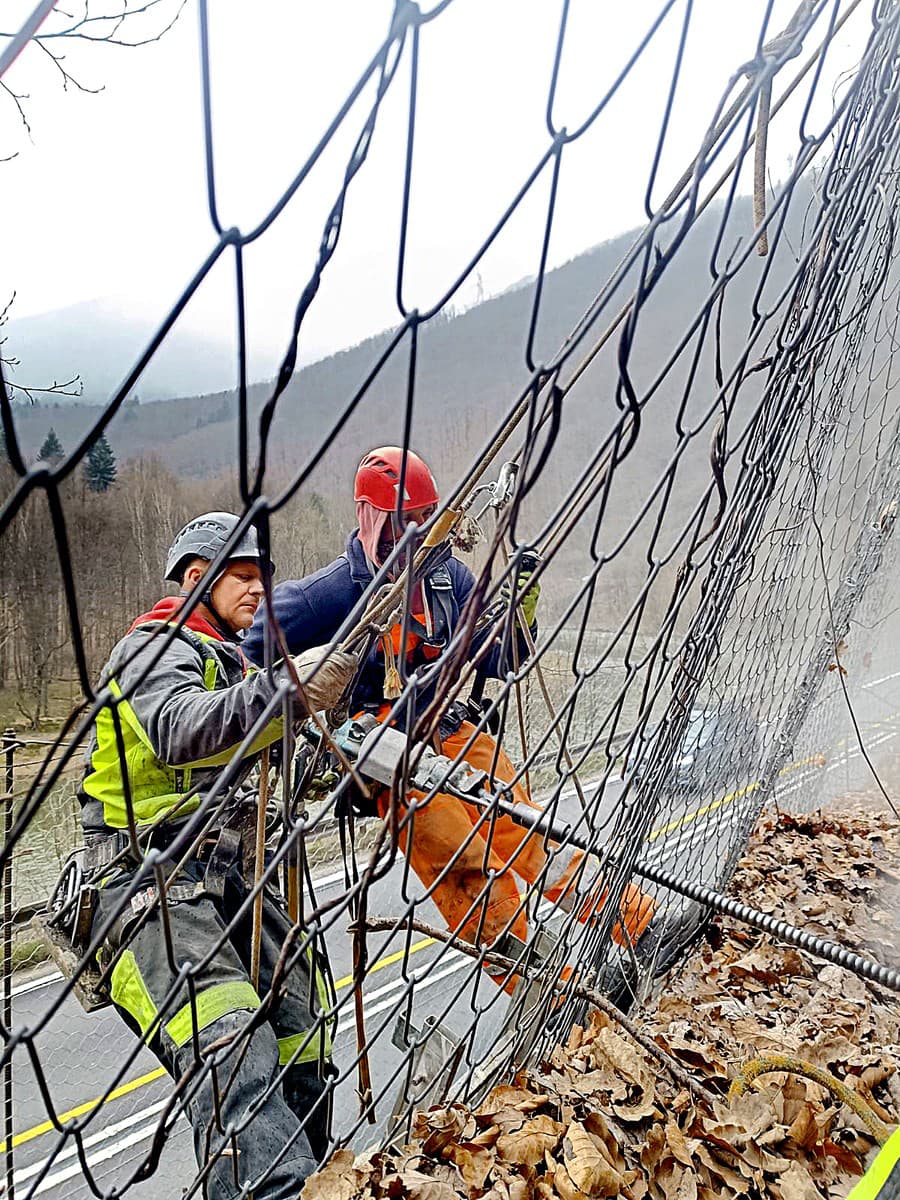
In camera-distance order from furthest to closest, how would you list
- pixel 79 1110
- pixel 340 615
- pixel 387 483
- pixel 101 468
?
1. pixel 101 468
2. pixel 79 1110
3. pixel 340 615
4. pixel 387 483

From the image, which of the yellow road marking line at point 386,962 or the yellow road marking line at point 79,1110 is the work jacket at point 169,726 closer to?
the yellow road marking line at point 386,962

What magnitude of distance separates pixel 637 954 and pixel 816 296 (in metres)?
1.61

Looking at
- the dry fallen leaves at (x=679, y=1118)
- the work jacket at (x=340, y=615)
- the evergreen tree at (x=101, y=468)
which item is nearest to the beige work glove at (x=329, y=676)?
the dry fallen leaves at (x=679, y=1118)

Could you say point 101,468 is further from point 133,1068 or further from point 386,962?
point 133,1068

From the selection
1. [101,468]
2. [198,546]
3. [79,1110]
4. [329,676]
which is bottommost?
[79,1110]

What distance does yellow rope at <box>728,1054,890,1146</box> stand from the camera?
1.55 metres

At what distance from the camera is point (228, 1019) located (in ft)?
6.85

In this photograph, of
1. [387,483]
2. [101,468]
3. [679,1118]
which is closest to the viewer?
[679,1118]

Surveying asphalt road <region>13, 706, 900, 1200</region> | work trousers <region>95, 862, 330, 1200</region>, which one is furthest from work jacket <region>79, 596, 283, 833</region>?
asphalt road <region>13, 706, 900, 1200</region>

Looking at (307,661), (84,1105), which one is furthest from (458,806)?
(84,1105)

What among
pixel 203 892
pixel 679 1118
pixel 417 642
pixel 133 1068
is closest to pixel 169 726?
pixel 203 892

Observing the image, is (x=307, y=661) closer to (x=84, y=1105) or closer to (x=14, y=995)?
(x=84, y=1105)

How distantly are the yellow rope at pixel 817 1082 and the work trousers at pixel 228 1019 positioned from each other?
2.75ft

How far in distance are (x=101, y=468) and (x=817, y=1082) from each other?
9600 mm
